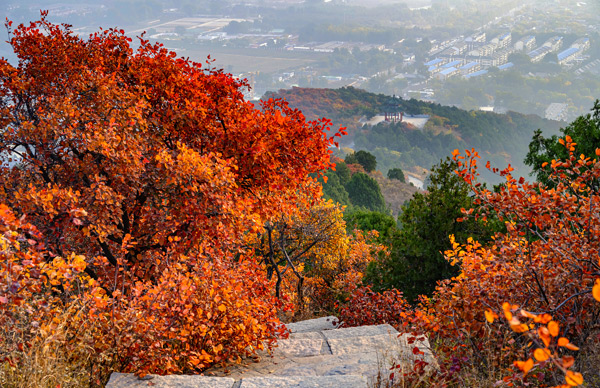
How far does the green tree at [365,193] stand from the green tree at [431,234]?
1103 inches

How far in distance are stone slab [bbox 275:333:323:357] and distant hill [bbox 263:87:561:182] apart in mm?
74281

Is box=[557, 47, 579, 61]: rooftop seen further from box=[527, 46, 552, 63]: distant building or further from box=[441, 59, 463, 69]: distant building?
box=[441, 59, 463, 69]: distant building

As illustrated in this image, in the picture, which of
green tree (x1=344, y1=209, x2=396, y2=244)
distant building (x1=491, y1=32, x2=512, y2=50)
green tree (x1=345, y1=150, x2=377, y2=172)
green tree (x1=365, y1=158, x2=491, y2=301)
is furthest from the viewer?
distant building (x1=491, y1=32, x2=512, y2=50)

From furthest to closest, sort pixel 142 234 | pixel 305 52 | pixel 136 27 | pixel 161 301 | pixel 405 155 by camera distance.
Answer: pixel 305 52 → pixel 136 27 → pixel 405 155 → pixel 142 234 → pixel 161 301

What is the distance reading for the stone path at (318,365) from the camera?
3535 millimetres

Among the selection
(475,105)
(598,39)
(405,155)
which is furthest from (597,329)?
(598,39)

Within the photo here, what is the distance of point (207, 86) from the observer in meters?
7.62

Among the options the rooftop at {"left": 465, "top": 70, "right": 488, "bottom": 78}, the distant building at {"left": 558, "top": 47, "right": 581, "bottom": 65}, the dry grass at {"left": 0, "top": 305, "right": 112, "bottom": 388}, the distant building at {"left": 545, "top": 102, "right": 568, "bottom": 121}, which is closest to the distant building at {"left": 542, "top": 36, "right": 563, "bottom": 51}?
the distant building at {"left": 558, "top": 47, "right": 581, "bottom": 65}

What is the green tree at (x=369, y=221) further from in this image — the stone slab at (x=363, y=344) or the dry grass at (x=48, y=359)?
the dry grass at (x=48, y=359)

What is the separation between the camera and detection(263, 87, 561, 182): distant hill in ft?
294

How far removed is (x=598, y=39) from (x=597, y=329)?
193m

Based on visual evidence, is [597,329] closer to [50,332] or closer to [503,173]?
[503,173]

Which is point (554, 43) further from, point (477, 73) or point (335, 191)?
point (335, 191)

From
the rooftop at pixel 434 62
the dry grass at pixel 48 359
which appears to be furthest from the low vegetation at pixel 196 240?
the rooftop at pixel 434 62
